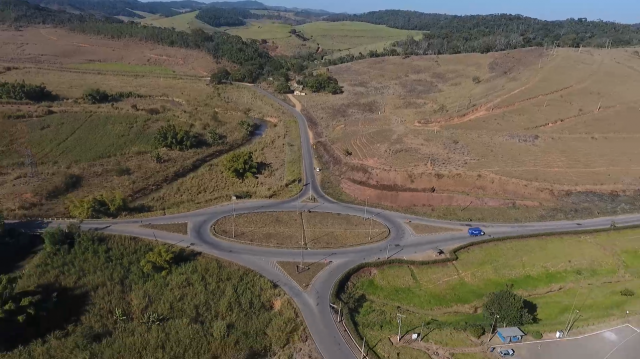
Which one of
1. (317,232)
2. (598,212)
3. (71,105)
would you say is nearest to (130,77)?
(71,105)

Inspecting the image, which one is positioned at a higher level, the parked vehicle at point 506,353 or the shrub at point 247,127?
the shrub at point 247,127

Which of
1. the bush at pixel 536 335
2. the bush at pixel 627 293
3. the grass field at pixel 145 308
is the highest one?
the bush at pixel 627 293

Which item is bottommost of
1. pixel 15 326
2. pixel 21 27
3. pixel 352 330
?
pixel 15 326

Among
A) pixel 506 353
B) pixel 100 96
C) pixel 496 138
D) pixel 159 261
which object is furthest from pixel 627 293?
pixel 100 96

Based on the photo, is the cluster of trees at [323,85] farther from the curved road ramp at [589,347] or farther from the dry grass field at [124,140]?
the curved road ramp at [589,347]

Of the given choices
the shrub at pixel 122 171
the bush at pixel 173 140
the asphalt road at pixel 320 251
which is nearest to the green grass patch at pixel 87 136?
the bush at pixel 173 140

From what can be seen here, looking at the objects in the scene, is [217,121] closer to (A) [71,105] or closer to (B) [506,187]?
(A) [71,105]

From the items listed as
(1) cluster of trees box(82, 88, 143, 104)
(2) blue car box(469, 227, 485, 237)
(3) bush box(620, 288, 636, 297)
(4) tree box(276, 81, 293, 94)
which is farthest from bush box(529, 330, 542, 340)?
(1) cluster of trees box(82, 88, 143, 104)
